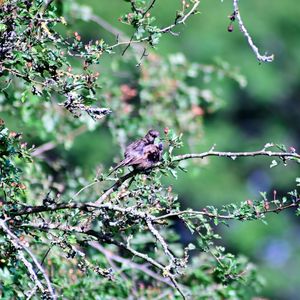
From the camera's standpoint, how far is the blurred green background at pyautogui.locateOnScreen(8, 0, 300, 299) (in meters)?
19.2

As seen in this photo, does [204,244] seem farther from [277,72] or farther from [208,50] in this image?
[277,72]

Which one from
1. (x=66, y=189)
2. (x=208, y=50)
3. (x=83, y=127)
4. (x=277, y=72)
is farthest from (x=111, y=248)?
(x=277, y=72)

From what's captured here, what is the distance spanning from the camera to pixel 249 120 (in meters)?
22.3

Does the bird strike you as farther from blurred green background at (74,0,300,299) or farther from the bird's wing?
blurred green background at (74,0,300,299)

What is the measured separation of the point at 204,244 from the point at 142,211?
33 cm

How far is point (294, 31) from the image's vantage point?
2253 cm

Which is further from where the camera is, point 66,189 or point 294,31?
point 294,31

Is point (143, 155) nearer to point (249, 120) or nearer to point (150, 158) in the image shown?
point (150, 158)

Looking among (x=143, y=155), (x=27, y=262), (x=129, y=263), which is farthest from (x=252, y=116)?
(x=27, y=262)

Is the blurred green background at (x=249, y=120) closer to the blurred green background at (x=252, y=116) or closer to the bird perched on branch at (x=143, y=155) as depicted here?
the blurred green background at (x=252, y=116)

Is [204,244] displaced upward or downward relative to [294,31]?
downward

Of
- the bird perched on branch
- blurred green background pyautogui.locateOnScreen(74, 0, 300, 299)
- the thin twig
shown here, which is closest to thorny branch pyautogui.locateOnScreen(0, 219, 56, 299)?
the bird perched on branch

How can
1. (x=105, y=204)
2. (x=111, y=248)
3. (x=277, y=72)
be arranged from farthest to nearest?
1. (x=277, y=72)
2. (x=111, y=248)
3. (x=105, y=204)

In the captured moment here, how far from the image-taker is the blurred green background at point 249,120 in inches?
754
